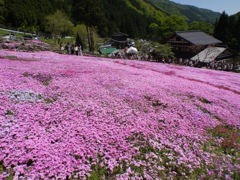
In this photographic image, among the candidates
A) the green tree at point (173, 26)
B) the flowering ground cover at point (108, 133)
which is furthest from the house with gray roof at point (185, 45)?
the green tree at point (173, 26)

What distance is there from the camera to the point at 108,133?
23.7ft

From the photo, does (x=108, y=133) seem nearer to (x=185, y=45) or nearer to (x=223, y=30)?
(x=185, y=45)

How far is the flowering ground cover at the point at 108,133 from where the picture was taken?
5613mm

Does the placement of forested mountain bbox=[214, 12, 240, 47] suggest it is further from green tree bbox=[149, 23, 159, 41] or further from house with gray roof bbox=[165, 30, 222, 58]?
green tree bbox=[149, 23, 159, 41]

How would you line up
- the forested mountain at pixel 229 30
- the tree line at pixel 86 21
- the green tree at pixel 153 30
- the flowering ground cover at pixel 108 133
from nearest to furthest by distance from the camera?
the flowering ground cover at pixel 108 133
the tree line at pixel 86 21
the forested mountain at pixel 229 30
the green tree at pixel 153 30

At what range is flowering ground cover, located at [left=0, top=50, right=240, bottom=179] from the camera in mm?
5613

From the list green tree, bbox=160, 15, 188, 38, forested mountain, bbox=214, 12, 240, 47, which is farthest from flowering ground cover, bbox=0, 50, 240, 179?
green tree, bbox=160, 15, 188, 38

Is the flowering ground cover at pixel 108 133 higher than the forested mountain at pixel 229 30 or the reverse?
the reverse

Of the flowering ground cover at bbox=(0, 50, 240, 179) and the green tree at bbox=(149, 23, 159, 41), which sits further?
the green tree at bbox=(149, 23, 159, 41)

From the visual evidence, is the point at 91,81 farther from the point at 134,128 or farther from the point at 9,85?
the point at 134,128

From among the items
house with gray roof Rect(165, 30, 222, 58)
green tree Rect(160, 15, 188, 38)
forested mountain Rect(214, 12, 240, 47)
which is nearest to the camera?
house with gray roof Rect(165, 30, 222, 58)

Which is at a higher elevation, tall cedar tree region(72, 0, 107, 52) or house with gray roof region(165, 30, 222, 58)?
tall cedar tree region(72, 0, 107, 52)

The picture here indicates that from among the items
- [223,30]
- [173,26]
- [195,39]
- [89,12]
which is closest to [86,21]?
[89,12]

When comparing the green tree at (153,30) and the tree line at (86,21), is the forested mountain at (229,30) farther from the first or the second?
the green tree at (153,30)
